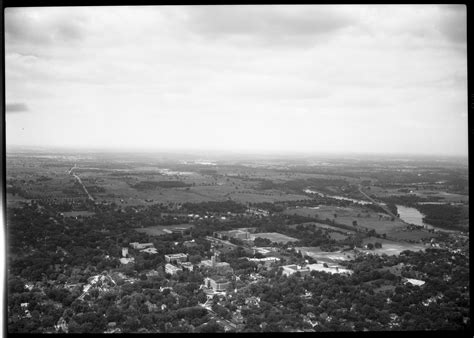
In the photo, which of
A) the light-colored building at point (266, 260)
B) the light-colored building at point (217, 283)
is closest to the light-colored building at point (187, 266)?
the light-colored building at point (217, 283)

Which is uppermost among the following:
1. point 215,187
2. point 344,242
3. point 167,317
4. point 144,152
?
point 144,152

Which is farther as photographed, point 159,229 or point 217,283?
point 159,229

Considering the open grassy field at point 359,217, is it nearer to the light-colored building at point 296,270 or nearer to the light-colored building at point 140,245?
the light-colored building at point 296,270

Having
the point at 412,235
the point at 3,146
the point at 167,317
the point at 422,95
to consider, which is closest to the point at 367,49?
the point at 422,95

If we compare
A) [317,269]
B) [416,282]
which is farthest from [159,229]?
[416,282]

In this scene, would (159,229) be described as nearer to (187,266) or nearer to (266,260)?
(187,266)

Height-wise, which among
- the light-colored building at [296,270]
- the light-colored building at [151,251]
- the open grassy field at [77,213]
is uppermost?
the open grassy field at [77,213]

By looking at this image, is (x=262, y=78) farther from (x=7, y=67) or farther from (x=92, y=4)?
(x=7, y=67)
